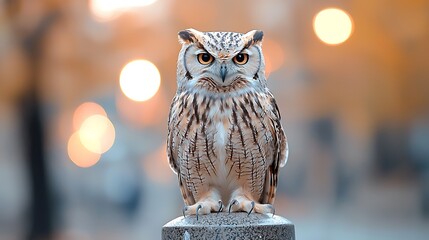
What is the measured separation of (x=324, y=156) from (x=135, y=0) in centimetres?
198

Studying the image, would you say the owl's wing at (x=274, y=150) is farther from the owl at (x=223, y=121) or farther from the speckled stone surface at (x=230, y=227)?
the speckled stone surface at (x=230, y=227)

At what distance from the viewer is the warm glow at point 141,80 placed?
6.60 metres

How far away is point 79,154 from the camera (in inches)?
275

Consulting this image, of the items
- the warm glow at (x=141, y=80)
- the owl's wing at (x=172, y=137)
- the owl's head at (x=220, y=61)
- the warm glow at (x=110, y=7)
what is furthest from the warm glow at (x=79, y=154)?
the owl's head at (x=220, y=61)

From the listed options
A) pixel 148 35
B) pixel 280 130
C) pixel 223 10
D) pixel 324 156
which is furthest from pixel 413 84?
pixel 280 130

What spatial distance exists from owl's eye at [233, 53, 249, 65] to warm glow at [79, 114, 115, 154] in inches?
155

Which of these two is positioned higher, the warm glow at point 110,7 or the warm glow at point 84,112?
the warm glow at point 110,7

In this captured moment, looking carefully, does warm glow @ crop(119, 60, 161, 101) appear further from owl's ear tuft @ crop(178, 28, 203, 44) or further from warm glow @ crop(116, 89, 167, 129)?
owl's ear tuft @ crop(178, 28, 203, 44)

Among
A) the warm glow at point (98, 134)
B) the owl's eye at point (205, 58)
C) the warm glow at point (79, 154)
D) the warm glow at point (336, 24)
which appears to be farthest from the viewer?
the warm glow at point (79, 154)

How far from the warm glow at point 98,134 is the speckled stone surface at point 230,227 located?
3943mm

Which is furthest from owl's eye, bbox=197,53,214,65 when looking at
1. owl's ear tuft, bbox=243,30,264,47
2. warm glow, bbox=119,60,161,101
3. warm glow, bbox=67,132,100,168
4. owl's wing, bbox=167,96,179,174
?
warm glow, bbox=67,132,100,168

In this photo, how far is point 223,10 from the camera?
261 inches

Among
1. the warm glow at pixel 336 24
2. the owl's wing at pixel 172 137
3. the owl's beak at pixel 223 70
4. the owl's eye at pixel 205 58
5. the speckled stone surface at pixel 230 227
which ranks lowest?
the speckled stone surface at pixel 230 227

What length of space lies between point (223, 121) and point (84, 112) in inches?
163
